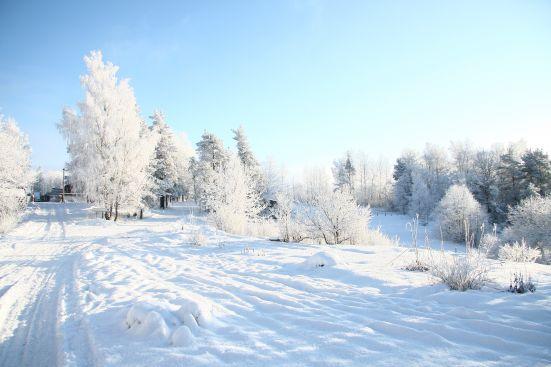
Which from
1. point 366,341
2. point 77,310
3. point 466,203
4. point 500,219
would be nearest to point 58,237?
point 77,310

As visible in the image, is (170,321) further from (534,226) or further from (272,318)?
(534,226)

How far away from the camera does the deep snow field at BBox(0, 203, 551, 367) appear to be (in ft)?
9.00

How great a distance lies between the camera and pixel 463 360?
256 cm

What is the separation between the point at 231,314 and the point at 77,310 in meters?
2.56

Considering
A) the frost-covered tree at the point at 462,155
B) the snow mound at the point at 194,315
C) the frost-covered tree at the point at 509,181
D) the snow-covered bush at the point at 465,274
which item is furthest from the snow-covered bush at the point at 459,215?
the snow mound at the point at 194,315

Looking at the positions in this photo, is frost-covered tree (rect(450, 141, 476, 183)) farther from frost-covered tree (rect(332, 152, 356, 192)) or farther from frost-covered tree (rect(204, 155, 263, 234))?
frost-covered tree (rect(204, 155, 263, 234))

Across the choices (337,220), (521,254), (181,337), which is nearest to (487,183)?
(337,220)

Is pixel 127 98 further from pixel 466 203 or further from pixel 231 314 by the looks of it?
pixel 466 203

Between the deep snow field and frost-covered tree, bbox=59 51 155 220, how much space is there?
1593 centimetres

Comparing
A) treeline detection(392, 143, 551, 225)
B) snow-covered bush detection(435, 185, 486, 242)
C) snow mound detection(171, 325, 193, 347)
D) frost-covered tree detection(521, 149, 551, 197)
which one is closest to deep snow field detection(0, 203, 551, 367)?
snow mound detection(171, 325, 193, 347)

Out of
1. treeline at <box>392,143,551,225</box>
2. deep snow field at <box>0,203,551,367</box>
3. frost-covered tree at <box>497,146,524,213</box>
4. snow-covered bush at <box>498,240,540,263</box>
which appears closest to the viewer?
deep snow field at <box>0,203,551,367</box>

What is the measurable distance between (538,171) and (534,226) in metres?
14.7

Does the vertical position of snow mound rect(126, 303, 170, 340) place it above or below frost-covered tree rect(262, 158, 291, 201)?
below

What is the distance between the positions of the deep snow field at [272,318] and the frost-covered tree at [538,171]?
37955 mm
